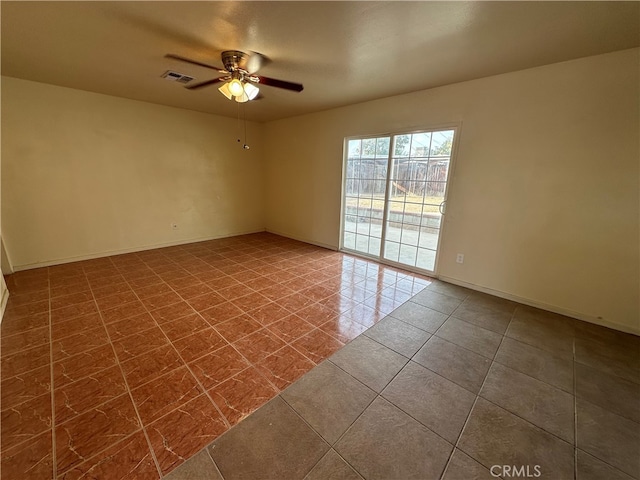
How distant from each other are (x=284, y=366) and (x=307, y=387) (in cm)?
27

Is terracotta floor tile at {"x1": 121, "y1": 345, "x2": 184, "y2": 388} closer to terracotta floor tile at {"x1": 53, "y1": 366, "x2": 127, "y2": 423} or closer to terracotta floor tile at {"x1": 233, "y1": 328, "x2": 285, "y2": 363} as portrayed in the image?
terracotta floor tile at {"x1": 53, "y1": 366, "x2": 127, "y2": 423}

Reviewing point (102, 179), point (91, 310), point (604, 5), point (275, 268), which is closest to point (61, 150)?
point (102, 179)

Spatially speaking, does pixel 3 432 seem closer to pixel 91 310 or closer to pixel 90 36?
pixel 91 310

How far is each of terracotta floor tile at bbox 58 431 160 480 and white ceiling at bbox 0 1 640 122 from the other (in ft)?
8.75

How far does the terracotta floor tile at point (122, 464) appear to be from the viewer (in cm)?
121

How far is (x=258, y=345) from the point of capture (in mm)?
2156

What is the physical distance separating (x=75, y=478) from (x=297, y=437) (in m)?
1.05

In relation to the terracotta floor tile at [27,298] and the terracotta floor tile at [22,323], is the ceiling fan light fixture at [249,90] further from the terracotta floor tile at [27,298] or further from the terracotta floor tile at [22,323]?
the terracotta floor tile at [27,298]

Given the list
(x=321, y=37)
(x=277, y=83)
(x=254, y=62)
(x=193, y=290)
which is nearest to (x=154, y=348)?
(x=193, y=290)

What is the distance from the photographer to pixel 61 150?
11.8ft

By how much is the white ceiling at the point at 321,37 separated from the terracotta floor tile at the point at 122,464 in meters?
2.67

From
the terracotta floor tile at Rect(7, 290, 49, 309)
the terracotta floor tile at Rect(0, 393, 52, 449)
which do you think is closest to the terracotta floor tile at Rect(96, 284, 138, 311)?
the terracotta floor tile at Rect(7, 290, 49, 309)

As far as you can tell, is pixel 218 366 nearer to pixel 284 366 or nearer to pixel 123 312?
pixel 284 366

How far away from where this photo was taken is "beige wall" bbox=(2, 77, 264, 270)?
11.0 feet
